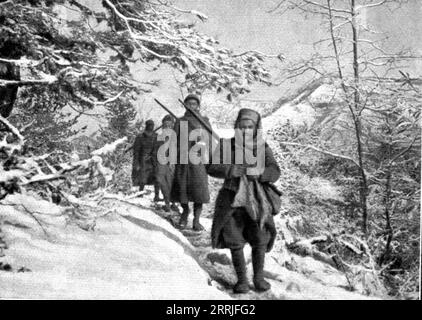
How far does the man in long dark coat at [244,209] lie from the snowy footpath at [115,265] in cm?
32

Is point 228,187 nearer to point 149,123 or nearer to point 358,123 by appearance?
point 149,123

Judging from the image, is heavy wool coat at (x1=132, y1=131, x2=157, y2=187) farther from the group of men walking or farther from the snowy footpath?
the group of men walking

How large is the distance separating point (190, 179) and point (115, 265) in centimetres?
167

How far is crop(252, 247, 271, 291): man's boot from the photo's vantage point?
12.4 feet

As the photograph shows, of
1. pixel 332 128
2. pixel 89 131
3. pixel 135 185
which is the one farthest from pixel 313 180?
pixel 89 131

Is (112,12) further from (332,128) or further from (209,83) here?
(332,128)

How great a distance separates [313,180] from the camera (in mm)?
5371

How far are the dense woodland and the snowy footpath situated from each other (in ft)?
0.70

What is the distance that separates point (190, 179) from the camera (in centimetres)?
524

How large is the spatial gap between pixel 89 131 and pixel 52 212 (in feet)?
3.53

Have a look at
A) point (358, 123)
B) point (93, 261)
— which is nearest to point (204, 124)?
point (93, 261)

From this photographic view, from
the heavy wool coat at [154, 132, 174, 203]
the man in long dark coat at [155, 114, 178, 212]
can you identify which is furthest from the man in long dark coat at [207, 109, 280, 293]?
the heavy wool coat at [154, 132, 174, 203]

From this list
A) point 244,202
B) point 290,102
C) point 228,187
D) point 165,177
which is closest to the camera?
point 244,202

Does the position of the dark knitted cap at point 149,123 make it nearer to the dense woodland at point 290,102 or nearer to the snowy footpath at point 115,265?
the dense woodland at point 290,102
